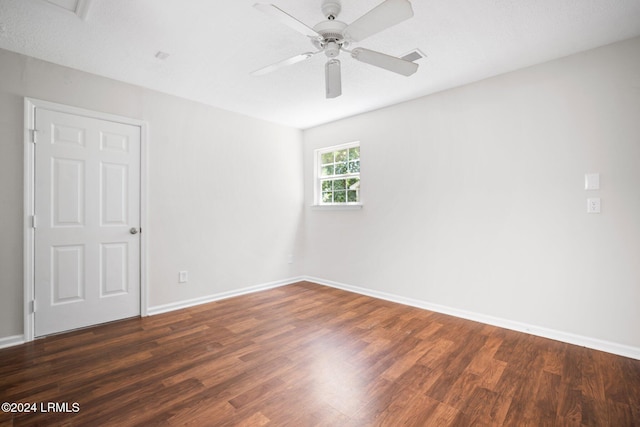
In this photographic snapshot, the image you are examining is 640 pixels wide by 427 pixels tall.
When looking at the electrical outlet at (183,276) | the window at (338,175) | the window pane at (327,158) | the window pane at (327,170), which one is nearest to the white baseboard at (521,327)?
the window at (338,175)

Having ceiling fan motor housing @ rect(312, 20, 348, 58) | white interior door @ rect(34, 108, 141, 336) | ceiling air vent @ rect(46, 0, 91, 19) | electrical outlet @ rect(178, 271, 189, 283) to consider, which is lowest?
electrical outlet @ rect(178, 271, 189, 283)

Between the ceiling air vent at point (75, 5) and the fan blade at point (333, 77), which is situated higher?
the ceiling air vent at point (75, 5)

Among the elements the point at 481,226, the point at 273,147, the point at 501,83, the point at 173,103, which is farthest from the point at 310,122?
the point at 481,226

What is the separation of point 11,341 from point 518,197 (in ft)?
15.5

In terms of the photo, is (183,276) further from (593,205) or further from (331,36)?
(593,205)

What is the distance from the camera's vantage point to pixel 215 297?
3.75 m

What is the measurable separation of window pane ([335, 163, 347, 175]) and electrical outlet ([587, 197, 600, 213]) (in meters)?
2.78

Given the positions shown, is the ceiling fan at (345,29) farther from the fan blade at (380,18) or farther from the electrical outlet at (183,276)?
the electrical outlet at (183,276)

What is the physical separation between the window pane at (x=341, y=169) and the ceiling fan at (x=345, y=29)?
7.30 ft

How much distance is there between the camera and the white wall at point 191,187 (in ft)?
8.16

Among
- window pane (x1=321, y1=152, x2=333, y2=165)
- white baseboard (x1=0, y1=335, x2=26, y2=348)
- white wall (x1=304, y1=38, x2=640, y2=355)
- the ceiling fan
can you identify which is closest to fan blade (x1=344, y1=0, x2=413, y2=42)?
the ceiling fan

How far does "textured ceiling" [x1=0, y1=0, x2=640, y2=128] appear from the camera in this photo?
1938 mm

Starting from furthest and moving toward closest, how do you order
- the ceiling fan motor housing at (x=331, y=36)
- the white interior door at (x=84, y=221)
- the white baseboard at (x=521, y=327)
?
the white interior door at (x=84, y=221), the white baseboard at (x=521, y=327), the ceiling fan motor housing at (x=331, y=36)

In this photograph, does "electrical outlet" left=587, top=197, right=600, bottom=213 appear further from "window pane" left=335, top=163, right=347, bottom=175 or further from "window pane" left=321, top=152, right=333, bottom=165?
"window pane" left=321, top=152, right=333, bottom=165
